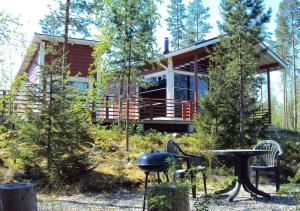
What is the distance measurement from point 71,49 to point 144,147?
7.89 metres

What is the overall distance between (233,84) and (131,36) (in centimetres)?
343

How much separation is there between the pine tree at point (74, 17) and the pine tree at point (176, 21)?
26.5m

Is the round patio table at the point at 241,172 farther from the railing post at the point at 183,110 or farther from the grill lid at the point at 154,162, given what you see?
the railing post at the point at 183,110

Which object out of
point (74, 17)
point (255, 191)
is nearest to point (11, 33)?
point (74, 17)

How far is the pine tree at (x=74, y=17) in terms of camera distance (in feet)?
45.3

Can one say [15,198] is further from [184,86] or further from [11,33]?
[184,86]

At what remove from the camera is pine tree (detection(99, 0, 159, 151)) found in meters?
10.5

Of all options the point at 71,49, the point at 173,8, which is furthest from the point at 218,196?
the point at 173,8

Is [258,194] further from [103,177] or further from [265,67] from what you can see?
[265,67]

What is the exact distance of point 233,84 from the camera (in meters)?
11.1

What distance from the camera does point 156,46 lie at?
10.9m

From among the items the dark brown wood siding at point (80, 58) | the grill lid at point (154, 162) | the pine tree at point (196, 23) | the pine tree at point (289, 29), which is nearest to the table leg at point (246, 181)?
the grill lid at point (154, 162)

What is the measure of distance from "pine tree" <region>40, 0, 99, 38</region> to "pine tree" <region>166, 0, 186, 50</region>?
2654cm

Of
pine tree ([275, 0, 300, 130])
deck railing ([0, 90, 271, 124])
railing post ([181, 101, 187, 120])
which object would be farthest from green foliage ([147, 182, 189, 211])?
pine tree ([275, 0, 300, 130])
